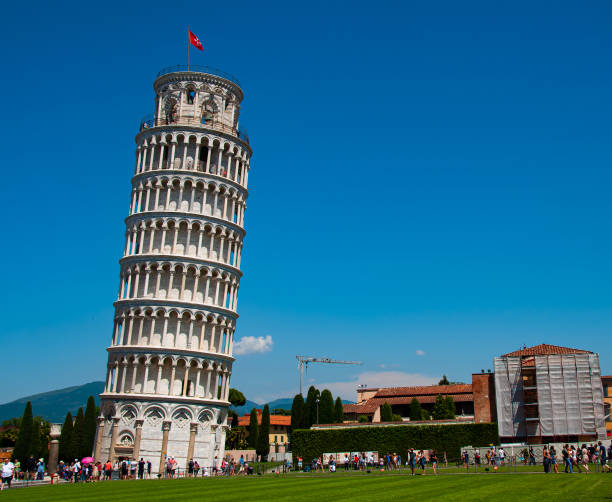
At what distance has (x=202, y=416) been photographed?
206 ft

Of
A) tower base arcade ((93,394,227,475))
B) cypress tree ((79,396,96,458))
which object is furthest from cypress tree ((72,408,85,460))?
tower base arcade ((93,394,227,475))

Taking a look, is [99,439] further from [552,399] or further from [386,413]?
[552,399]

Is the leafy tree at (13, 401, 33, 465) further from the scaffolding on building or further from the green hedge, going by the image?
the scaffolding on building

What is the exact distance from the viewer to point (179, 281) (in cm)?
6531

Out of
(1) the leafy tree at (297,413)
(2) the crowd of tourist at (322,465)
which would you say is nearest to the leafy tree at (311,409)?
(1) the leafy tree at (297,413)

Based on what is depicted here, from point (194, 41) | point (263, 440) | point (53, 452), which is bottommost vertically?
point (53, 452)

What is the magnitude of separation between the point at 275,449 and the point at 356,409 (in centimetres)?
1587

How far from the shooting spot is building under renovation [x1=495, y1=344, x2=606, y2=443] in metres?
62.0

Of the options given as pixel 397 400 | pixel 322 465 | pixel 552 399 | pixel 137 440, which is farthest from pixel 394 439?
pixel 397 400

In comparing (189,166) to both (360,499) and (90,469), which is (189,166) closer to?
(90,469)

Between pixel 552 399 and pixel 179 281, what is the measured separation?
39504 mm

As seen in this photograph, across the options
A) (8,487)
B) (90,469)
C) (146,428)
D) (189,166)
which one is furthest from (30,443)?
(8,487)

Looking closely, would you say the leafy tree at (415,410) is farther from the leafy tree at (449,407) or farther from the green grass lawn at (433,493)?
the green grass lawn at (433,493)

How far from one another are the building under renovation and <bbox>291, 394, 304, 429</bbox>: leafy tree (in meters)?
43.5
